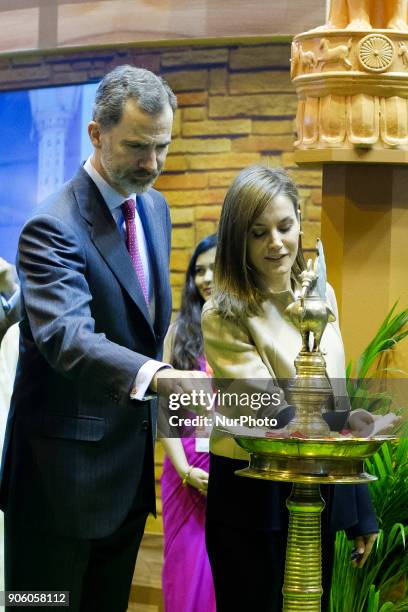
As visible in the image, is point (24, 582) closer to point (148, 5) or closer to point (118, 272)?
point (118, 272)

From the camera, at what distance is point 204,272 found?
5.09m

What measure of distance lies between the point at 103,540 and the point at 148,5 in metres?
3.17

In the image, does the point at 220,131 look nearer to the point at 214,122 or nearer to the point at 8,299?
the point at 214,122

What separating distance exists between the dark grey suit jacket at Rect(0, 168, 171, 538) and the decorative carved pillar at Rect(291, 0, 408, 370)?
50.8 inches

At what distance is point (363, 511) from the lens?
3047 mm

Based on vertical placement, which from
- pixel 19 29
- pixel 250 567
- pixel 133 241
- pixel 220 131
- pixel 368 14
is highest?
pixel 19 29

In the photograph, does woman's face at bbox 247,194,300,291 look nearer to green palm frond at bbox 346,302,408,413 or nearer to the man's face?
the man's face

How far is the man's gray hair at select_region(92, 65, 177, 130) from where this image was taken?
3186 mm

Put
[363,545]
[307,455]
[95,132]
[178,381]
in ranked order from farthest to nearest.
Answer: [95,132] < [363,545] < [178,381] < [307,455]

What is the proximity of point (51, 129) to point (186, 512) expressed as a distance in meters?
2.27

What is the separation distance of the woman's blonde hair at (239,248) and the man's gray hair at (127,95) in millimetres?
322

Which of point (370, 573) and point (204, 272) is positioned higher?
point (204, 272)

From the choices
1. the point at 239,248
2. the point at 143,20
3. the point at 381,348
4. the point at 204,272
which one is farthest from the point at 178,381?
the point at 143,20

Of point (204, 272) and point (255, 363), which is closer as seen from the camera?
point (255, 363)
